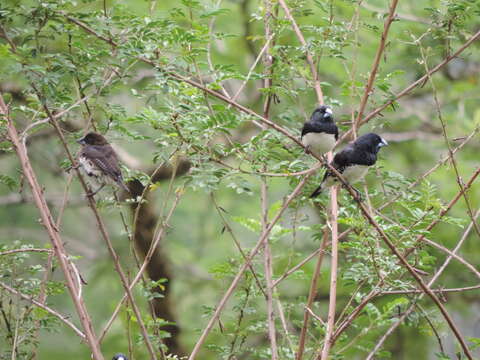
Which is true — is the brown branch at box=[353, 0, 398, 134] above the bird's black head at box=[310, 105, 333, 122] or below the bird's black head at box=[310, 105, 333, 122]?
above

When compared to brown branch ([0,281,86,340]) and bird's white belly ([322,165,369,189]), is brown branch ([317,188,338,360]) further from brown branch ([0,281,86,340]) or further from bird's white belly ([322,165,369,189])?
brown branch ([0,281,86,340])

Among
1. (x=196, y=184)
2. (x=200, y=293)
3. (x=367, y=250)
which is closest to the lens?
Result: (x=196, y=184)

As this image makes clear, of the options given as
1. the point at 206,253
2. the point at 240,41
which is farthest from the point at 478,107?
the point at 206,253

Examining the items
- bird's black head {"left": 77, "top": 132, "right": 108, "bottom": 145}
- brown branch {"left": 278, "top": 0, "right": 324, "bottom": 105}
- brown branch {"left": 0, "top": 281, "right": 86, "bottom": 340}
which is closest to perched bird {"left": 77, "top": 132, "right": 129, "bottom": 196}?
bird's black head {"left": 77, "top": 132, "right": 108, "bottom": 145}

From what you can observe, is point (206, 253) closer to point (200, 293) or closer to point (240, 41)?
point (200, 293)

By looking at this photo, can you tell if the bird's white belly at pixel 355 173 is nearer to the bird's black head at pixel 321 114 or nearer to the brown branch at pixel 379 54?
the bird's black head at pixel 321 114

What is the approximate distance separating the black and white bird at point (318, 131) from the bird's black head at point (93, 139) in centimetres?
115

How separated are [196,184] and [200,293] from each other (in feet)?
20.9

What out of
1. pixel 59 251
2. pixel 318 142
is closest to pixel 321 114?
pixel 318 142

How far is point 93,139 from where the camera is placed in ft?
12.9

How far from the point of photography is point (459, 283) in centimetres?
743

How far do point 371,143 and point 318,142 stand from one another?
363mm

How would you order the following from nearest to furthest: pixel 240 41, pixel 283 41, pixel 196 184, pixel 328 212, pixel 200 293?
pixel 196 184 < pixel 328 212 < pixel 283 41 < pixel 240 41 < pixel 200 293

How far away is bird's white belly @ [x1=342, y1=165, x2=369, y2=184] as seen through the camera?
4.15 meters
